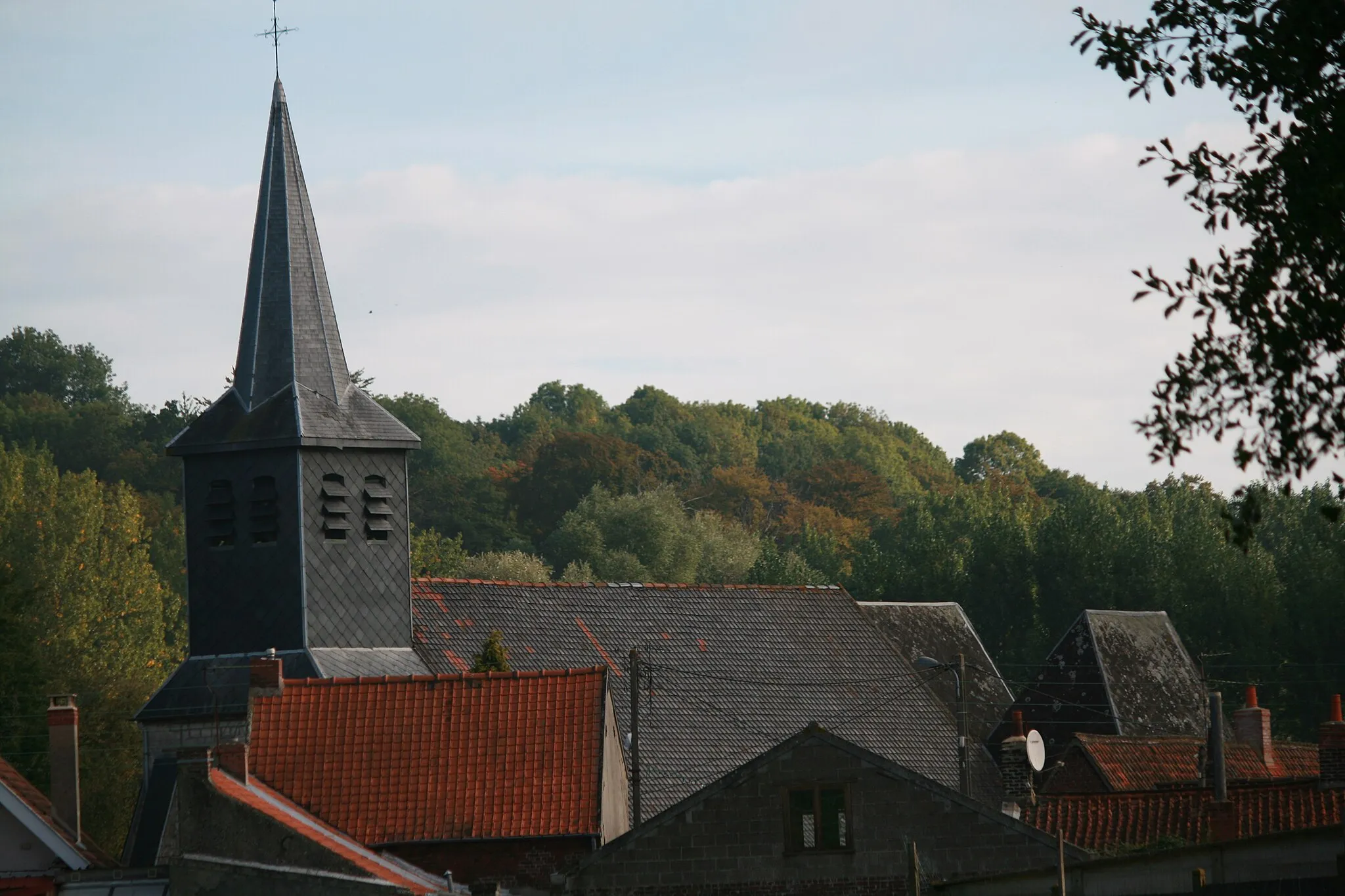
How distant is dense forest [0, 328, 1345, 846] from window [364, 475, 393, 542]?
40.2ft

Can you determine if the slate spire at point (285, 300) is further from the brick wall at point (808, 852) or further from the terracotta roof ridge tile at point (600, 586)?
the brick wall at point (808, 852)

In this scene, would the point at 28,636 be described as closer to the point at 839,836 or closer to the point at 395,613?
the point at 395,613

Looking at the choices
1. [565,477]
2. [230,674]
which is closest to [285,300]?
[230,674]

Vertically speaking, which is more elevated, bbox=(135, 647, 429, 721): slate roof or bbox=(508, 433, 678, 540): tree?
bbox=(508, 433, 678, 540): tree

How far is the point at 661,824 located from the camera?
2342 cm

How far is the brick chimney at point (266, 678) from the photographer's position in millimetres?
28156

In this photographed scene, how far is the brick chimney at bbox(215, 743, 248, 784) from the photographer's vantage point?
26.1 meters

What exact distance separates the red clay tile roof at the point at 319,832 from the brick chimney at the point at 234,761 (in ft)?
0.49

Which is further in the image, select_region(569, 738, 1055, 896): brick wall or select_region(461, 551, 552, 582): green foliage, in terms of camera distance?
select_region(461, 551, 552, 582): green foliage

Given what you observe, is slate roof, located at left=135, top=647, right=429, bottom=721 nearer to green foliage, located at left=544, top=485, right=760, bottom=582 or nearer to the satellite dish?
the satellite dish

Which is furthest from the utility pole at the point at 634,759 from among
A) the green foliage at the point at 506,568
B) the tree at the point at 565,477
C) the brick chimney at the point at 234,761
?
the tree at the point at 565,477

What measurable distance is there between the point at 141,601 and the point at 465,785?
38137mm

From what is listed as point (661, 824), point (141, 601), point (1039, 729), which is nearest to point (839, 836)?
point (661, 824)

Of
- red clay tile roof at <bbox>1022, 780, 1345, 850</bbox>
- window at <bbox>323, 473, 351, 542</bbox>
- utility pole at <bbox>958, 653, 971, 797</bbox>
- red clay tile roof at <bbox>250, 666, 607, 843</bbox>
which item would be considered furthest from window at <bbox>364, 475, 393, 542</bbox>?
red clay tile roof at <bbox>1022, 780, 1345, 850</bbox>
